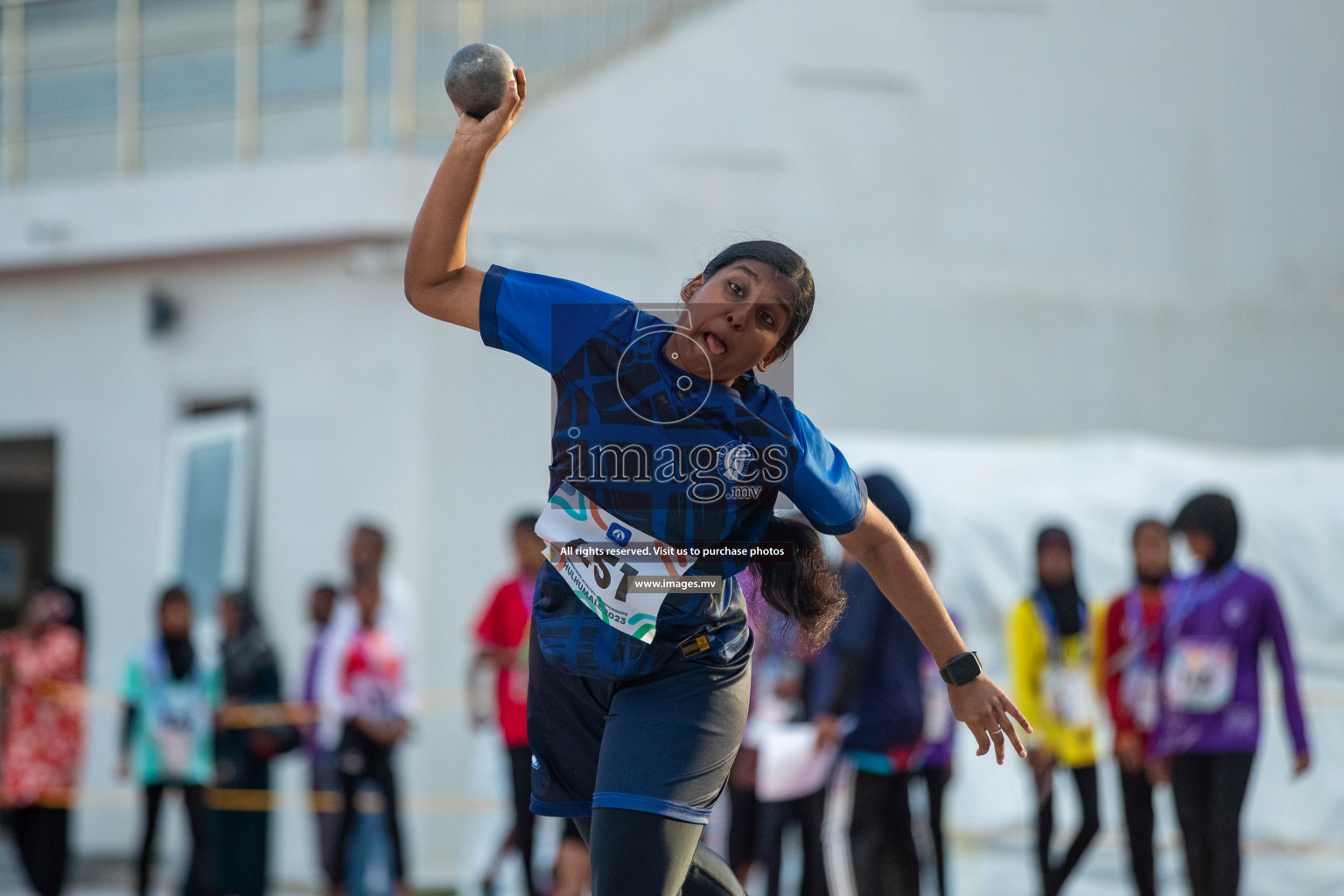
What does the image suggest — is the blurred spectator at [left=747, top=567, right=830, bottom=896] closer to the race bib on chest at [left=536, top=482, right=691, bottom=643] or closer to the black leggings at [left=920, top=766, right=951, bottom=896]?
the black leggings at [left=920, top=766, right=951, bottom=896]

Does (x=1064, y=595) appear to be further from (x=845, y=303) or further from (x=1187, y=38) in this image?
(x=1187, y=38)

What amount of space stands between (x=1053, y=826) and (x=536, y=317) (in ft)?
17.4

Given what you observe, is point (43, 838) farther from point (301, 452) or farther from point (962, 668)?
point (962, 668)

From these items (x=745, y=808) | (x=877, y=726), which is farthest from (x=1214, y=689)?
(x=745, y=808)

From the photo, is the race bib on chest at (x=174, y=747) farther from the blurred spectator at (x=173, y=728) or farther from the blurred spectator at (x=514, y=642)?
the blurred spectator at (x=514, y=642)

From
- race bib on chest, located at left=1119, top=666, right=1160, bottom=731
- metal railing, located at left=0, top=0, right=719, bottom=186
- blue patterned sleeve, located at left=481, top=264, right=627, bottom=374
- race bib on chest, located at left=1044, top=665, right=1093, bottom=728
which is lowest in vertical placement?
race bib on chest, located at left=1044, top=665, right=1093, bottom=728

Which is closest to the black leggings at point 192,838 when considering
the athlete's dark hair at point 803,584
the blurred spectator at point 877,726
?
the blurred spectator at point 877,726

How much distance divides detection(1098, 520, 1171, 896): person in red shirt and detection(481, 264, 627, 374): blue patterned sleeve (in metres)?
4.55

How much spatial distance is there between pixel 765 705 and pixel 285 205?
5532mm

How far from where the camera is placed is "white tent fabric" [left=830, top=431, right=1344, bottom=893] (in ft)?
29.0

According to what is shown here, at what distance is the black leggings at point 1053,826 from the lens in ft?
24.3

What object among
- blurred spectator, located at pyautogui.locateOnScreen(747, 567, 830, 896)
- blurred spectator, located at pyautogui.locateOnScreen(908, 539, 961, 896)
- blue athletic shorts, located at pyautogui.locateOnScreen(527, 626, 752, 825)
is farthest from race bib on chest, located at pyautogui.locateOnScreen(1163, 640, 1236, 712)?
blue athletic shorts, located at pyautogui.locateOnScreen(527, 626, 752, 825)

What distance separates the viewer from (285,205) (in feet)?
38.7

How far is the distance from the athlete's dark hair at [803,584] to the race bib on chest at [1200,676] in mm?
3772
